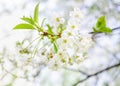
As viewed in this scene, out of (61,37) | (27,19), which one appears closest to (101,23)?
(61,37)

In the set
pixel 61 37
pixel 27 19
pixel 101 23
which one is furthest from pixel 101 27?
pixel 27 19

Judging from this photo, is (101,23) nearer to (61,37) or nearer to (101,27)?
(101,27)

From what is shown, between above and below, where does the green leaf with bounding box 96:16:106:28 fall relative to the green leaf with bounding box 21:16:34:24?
below

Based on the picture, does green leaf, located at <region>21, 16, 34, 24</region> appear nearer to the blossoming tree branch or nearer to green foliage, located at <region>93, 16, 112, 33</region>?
the blossoming tree branch

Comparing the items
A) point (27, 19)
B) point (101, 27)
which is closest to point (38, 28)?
point (27, 19)

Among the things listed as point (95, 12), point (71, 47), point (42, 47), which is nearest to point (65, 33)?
point (71, 47)

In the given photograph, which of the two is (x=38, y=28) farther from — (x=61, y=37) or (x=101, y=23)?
(x=101, y=23)

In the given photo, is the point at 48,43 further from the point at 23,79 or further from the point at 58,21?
the point at 23,79

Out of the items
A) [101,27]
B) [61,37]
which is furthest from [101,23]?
[61,37]

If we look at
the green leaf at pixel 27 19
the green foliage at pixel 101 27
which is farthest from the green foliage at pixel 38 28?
the green foliage at pixel 101 27

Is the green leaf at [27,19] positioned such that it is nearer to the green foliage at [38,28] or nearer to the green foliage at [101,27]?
the green foliage at [38,28]

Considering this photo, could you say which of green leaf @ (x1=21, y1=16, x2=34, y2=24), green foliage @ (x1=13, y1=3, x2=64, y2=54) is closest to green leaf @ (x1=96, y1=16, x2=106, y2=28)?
green foliage @ (x1=13, y1=3, x2=64, y2=54)
